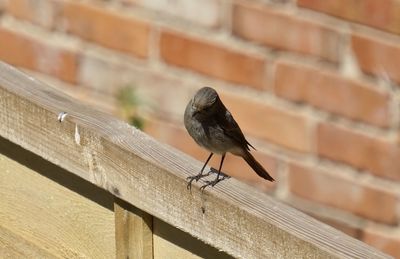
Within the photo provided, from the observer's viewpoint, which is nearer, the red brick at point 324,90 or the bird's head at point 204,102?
the bird's head at point 204,102

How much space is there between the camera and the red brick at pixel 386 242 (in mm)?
3709

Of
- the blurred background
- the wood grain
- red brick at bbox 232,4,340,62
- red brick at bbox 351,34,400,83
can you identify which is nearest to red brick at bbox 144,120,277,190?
the blurred background

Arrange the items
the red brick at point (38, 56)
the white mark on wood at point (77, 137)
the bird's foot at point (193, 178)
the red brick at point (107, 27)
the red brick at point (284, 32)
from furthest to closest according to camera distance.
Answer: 1. the red brick at point (38, 56)
2. the red brick at point (107, 27)
3. the red brick at point (284, 32)
4. the white mark on wood at point (77, 137)
5. the bird's foot at point (193, 178)

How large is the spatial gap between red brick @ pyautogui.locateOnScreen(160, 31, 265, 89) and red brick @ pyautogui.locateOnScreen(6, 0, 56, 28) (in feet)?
1.63

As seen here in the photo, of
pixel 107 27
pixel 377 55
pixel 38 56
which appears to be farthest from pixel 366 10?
pixel 38 56

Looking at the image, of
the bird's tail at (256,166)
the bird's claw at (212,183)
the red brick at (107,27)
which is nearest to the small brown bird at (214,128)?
the bird's tail at (256,166)

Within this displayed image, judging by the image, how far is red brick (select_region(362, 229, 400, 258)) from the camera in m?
3.71

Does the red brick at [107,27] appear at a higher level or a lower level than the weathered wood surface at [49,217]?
lower

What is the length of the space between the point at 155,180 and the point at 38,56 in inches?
86.6

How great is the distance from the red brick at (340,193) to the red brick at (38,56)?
34.5 inches

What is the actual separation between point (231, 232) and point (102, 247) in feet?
1.05

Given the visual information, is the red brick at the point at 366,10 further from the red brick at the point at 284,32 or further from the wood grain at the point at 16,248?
the wood grain at the point at 16,248

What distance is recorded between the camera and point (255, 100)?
150 inches

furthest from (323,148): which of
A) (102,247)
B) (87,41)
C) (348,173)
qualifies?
(102,247)
